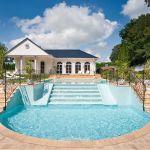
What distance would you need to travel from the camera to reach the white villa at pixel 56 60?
127ft

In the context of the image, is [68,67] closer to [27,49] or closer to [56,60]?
[56,60]

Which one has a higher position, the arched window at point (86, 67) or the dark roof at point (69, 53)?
the dark roof at point (69, 53)

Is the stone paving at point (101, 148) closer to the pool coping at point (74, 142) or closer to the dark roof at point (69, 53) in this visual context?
the pool coping at point (74, 142)

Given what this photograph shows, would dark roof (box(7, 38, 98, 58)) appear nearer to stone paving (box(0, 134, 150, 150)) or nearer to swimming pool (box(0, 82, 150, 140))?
swimming pool (box(0, 82, 150, 140))

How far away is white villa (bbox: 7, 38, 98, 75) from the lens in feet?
127

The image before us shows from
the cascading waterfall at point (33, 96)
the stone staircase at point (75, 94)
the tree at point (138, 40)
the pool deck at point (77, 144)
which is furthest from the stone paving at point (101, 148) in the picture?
the tree at point (138, 40)

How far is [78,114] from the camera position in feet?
44.4

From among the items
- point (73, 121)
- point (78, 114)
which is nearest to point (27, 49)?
point (78, 114)

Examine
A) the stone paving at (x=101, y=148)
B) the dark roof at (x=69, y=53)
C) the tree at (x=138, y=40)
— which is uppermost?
the tree at (x=138, y=40)

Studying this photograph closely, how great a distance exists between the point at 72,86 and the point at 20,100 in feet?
17.4

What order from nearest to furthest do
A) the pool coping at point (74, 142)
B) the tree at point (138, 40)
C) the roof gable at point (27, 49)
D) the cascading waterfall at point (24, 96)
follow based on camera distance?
the pool coping at point (74, 142) → the cascading waterfall at point (24, 96) → the roof gable at point (27, 49) → the tree at point (138, 40)

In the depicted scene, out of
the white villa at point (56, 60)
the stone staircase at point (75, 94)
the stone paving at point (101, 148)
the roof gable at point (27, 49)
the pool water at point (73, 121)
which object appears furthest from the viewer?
the white villa at point (56, 60)

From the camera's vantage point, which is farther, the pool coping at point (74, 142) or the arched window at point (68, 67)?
the arched window at point (68, 67)

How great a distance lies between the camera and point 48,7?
26.0m
